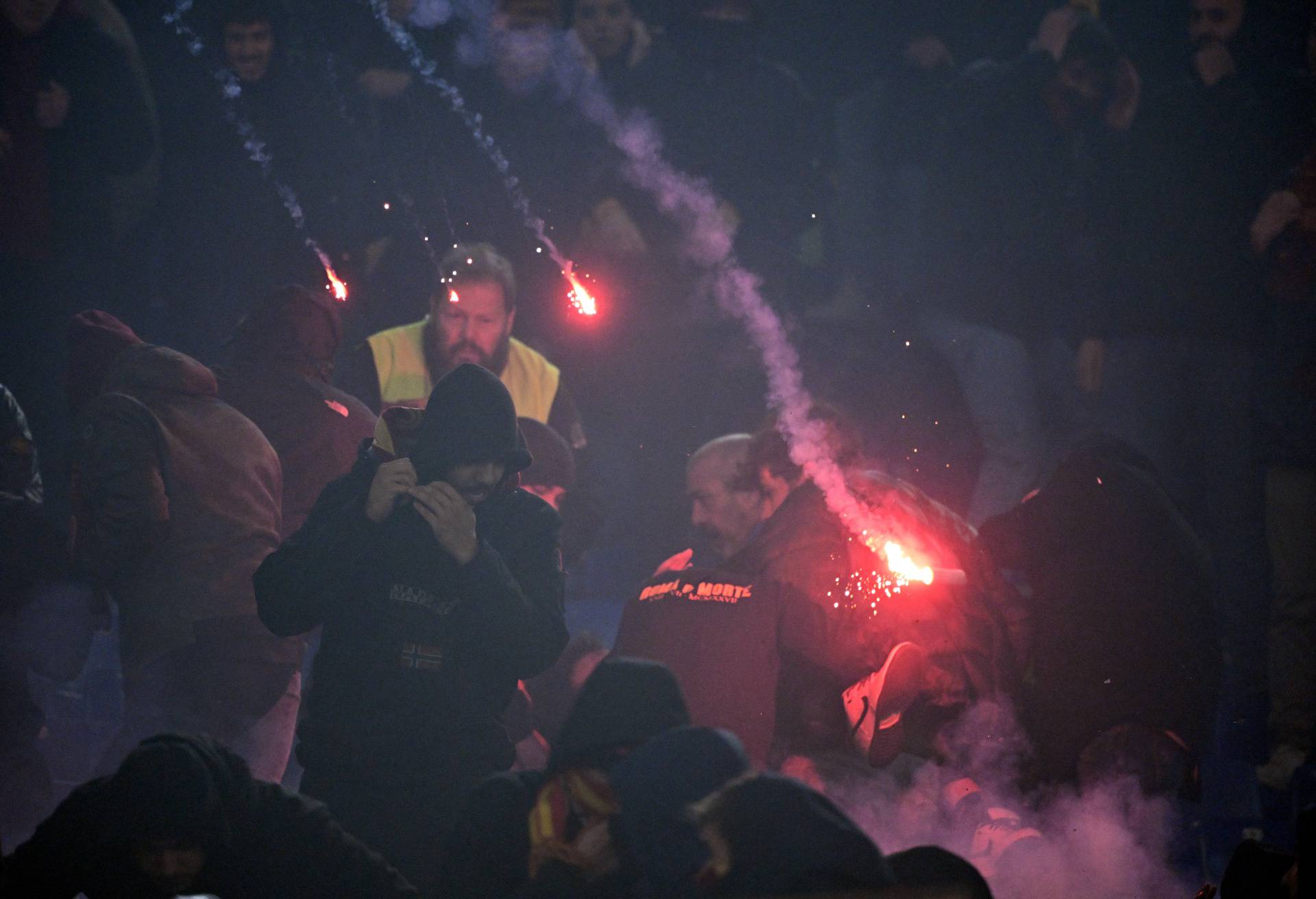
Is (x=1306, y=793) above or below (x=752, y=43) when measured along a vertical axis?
below

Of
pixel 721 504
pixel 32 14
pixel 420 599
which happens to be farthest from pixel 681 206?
pixel 32 14

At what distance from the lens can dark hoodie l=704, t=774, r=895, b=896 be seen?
8.00 ft

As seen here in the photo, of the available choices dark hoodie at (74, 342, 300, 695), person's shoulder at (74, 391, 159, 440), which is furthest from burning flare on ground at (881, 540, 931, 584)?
person's shoulder at (74, 391, 159, 440)

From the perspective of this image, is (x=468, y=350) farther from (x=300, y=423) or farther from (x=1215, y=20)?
(x=1215, y=20)

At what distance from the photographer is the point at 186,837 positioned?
2.54m

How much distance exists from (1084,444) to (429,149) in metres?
2.60

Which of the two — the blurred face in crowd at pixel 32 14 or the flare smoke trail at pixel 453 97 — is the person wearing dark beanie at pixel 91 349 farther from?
the flare smoke trail at pixel 453 97

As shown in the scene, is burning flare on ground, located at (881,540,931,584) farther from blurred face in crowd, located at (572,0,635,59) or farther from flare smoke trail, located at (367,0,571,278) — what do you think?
blurred face in crowd, located at (572,0,635,59)

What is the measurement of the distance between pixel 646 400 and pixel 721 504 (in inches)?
19.5

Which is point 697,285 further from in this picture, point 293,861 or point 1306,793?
point 1306,793

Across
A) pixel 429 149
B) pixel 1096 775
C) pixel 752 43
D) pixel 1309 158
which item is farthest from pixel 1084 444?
pixel 429 149

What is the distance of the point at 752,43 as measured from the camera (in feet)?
14.1

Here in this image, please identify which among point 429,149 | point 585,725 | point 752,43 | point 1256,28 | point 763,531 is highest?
point 1256,28

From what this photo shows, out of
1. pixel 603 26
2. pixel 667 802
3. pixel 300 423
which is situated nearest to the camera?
pixel 667 802
